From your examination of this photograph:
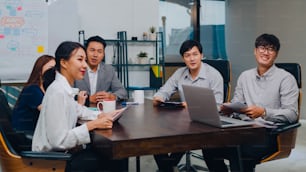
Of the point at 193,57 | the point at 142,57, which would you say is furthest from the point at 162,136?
the point at 142,57

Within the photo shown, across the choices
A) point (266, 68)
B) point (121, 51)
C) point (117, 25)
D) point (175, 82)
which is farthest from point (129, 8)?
point (266, 68)

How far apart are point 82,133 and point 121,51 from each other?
3288 mm

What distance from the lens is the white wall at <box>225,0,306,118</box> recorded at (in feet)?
16.9

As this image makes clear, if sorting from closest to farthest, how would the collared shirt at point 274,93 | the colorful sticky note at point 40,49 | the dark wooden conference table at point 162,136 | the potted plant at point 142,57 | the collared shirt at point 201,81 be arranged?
1. the dark wooden conference table at point 162,136
2. the collared shirt at point 274,93
3. the collared shirt at point 201,81
4. the colorful sticky note at point 40,49
5. the potted plant at point 142,57

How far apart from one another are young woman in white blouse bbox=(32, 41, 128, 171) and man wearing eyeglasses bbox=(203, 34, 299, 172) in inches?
27.4

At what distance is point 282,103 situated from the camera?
83.0 inches

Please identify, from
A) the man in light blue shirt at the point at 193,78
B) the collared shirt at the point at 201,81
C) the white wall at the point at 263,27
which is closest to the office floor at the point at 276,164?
the man in light blue shirt at the point at 193,78

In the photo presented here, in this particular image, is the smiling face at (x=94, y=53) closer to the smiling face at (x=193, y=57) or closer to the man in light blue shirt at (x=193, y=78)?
the man in light blue shirt at (x=193, y=78)

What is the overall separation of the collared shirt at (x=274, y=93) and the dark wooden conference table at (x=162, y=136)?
540 mm

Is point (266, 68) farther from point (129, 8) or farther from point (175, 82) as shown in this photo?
point (129, 8)

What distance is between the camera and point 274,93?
2.16 meters

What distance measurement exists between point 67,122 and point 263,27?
16.4ft

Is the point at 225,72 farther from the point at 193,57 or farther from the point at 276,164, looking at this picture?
the point at 276,164

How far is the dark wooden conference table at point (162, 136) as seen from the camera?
1313 millimetres
